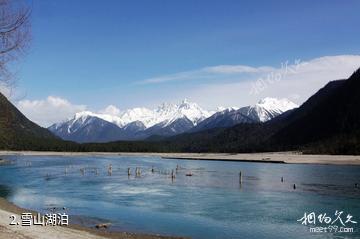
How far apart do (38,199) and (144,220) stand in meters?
22.2

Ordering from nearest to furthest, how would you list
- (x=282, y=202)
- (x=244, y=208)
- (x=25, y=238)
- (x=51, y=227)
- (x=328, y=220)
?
1. (x=25, y=238)
2. (x=51, y=227)
3. (x=328, y=220)
4. (x=244, y=208)
5. (x=282, y=202)

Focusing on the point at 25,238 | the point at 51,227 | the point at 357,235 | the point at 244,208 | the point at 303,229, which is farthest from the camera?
the point at 244,208

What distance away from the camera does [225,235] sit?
38.2 metres

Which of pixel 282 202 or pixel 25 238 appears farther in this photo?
pixel 282 202

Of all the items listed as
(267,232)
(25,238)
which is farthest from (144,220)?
(25,238)

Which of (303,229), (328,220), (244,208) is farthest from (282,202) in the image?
(303,229)

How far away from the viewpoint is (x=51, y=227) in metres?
33.6

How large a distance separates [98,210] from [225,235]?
19573 mm

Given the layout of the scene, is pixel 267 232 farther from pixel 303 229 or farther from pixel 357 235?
pixel 357 235

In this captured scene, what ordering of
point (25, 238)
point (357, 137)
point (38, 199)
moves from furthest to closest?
1. point (357, 137)
2. point (38, 199)
3. point (25, 238)

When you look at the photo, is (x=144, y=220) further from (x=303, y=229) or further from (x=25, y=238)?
(x=25, y=238)

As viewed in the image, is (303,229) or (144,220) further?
(144,220)

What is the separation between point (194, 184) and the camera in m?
83.9

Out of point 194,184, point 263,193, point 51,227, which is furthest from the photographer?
point 194,184
